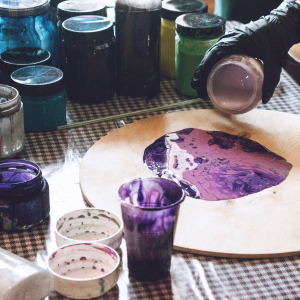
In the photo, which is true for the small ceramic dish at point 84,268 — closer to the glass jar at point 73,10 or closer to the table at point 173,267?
the table at point 173,267

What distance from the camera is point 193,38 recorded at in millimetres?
1505

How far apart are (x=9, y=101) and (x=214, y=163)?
49 centimetres

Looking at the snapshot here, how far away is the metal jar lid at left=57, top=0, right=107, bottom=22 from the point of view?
1570 mm

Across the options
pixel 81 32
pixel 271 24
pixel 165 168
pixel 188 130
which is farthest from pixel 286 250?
pixel 81 32

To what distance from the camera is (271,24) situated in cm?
141

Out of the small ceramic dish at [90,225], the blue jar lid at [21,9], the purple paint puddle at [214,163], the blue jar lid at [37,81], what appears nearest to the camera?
the small ceramic dish at [90,225]

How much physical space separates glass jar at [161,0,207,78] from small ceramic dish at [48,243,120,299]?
0.95 meters

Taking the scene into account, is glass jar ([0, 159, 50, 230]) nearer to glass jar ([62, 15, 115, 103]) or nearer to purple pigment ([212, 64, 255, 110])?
glass jar ([62, 15, 115, 103])

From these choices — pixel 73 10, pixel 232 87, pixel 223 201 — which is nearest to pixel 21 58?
pixel 73 10

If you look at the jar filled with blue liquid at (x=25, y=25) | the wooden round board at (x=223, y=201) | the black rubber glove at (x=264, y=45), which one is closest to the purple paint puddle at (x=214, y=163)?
the wooden round board at (x=223, y=201)

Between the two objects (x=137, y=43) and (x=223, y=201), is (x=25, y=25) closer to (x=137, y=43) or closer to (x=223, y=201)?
(x=137, y=43)

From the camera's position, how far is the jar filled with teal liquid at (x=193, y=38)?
1499 mm

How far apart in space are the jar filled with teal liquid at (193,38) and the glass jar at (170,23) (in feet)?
0.29

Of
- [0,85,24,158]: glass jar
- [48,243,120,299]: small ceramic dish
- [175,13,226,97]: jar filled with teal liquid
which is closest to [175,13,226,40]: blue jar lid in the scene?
[175,13,226,97]: jar filled with teal liquid
